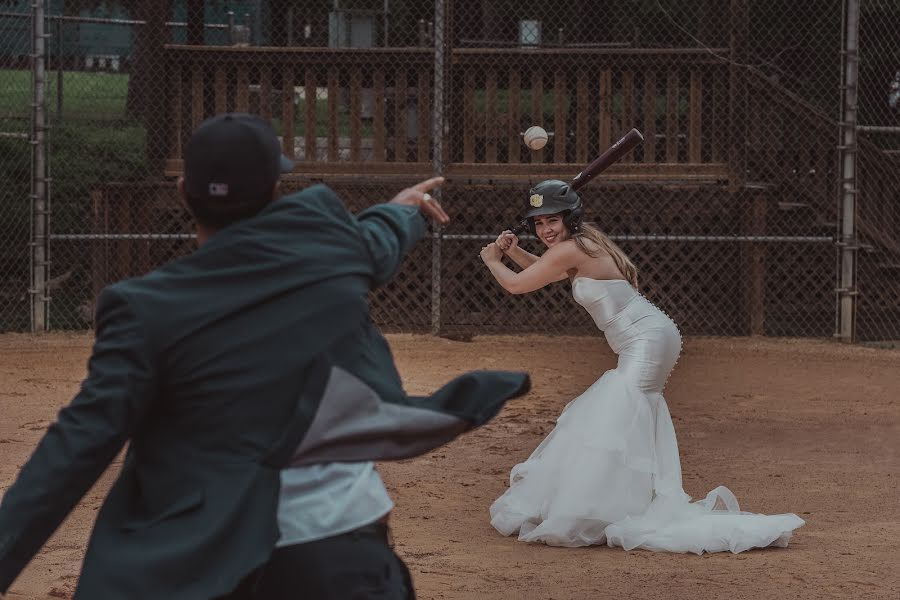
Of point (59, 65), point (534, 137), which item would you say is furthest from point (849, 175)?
point (59, 65)

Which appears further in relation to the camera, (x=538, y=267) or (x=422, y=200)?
(x=538, y=267)

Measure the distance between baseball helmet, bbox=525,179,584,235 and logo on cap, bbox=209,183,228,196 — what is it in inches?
172

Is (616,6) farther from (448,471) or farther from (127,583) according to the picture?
(127,583)

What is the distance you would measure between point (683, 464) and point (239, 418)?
251 inches

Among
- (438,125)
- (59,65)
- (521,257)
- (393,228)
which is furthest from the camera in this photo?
(59,65)

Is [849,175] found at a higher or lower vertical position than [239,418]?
higher

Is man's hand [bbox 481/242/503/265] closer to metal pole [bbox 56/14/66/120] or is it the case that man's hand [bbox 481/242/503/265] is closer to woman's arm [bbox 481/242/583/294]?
woman's arm [bbox 481/242/583/294]

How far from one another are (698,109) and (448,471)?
24.0ft

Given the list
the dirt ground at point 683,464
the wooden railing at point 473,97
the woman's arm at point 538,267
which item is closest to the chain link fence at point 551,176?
the wooden railing at point 473,97

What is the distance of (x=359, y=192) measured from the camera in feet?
48.5

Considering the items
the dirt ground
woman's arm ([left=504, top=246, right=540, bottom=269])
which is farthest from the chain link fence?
woman's arm ([left=504, top=246, right=540, bottom=269])

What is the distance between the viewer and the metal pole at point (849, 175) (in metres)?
13.5

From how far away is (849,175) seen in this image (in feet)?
44.9

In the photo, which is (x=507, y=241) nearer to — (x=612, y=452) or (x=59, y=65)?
(x=612, y=452)
